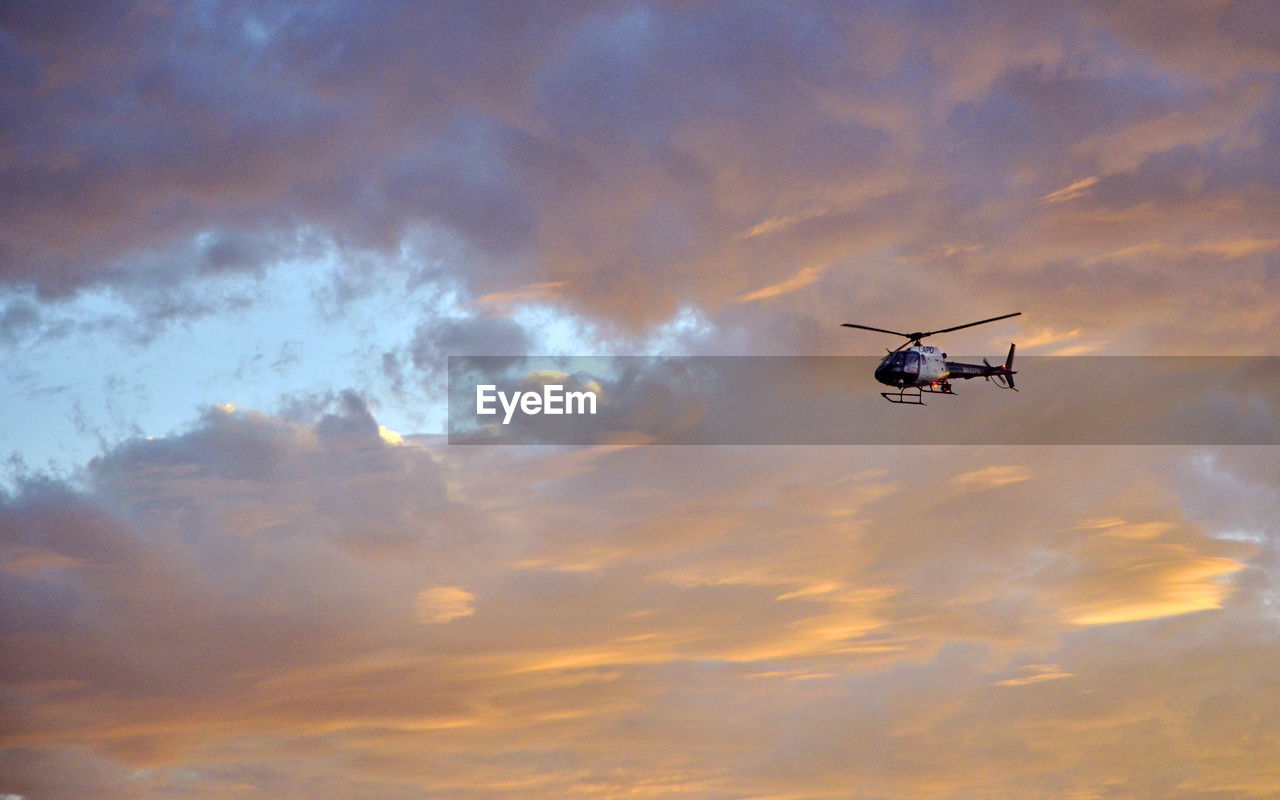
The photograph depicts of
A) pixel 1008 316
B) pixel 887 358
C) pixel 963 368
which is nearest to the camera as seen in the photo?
pixel 1008 316

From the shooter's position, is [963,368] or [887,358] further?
[963,368]

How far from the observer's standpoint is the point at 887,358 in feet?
571

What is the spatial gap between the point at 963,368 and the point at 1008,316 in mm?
30961

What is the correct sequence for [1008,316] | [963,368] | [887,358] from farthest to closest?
[963,368], [887,358], [1008,316]

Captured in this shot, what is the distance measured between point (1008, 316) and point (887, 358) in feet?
66.1

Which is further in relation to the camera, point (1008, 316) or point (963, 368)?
point (963, 368)

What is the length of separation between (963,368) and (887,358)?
1827 centimetres

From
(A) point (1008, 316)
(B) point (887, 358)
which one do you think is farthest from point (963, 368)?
(A) point (1008, 316)

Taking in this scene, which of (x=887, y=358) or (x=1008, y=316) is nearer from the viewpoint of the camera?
(x=1008, y=316)

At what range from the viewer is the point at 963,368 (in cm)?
18762

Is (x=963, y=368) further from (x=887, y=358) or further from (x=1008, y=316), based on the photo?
(x=1008, y=316)
